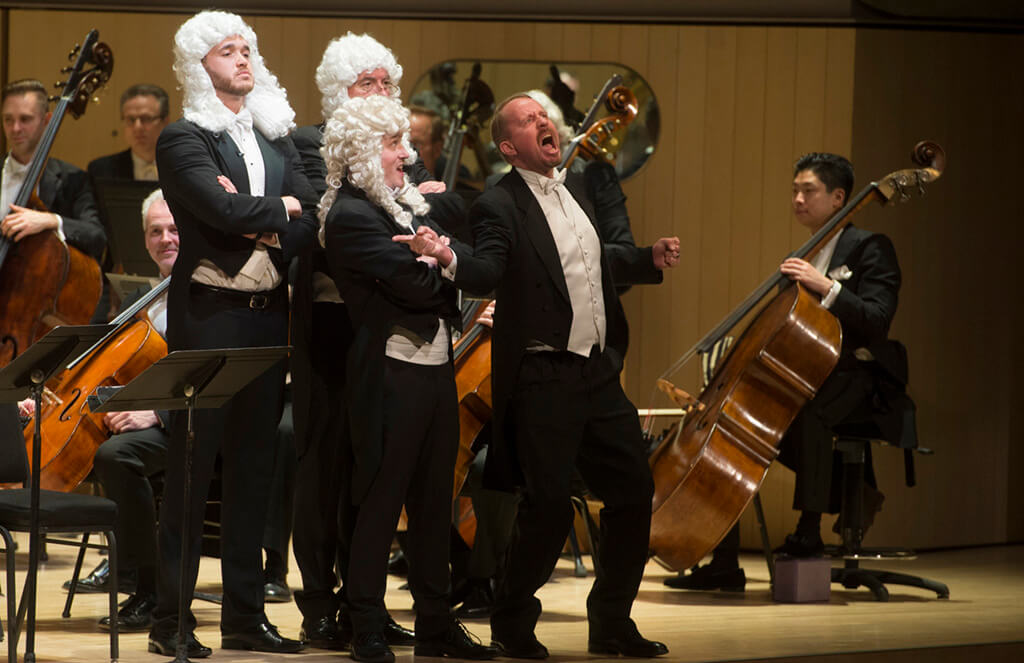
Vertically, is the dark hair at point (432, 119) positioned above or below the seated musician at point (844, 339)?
above

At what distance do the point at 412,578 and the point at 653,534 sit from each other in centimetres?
106

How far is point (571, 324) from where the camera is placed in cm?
411

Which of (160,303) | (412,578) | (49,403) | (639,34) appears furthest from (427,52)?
(412,578)

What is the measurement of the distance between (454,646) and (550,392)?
0.74 metres

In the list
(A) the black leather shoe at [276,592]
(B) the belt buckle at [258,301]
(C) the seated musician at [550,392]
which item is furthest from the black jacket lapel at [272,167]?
(A) the black leather shoe at [276,592]

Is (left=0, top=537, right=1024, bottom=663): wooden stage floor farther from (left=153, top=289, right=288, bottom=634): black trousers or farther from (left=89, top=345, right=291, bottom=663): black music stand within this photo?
(left=89, top=345, right=291, bottom=663): black music stand

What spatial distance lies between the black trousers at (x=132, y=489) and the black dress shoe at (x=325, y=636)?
68 centimetres

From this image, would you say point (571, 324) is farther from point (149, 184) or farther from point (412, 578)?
point (149, 184)

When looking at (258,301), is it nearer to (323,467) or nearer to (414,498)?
(323,467)

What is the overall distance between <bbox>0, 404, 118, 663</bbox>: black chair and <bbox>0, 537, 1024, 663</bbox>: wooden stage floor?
223mm

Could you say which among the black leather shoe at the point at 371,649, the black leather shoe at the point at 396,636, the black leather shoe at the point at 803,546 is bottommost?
the black leather shoe at the point at 803,546

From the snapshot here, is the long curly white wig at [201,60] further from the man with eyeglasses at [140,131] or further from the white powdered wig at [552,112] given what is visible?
the man with eyeglasses at [140,131]

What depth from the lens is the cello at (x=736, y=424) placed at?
4816 mm

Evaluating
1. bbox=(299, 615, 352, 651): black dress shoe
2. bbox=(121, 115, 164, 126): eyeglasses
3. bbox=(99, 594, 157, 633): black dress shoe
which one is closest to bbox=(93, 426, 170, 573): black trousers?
bbox=(99, 594, 157, 633): black dress shoe
